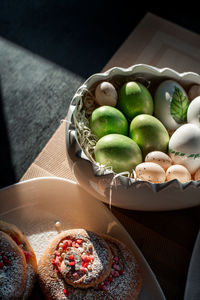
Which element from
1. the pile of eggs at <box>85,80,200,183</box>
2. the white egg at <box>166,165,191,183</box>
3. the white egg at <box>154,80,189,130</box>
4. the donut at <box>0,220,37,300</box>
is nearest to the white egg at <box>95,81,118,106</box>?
the pile of eggs at <box>85,80,200,183</box>

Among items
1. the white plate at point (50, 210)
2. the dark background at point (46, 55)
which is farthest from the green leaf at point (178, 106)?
the dark background at point (46, 55)

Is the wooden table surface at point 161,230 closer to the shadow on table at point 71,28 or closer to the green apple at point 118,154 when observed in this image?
the green apple at point 118,154

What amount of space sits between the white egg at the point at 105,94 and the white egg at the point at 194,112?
0.17 m

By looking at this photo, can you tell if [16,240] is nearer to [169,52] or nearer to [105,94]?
[105,94]

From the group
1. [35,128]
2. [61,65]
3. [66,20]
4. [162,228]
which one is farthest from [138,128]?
[66,20]

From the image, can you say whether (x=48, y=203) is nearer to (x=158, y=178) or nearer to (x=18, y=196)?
(x=18, y=196)

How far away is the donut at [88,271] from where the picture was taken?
1.94 ft

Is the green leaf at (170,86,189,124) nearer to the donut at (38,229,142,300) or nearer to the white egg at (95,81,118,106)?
the white egg at (95,81,118,106)

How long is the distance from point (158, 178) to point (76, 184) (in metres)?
0.19

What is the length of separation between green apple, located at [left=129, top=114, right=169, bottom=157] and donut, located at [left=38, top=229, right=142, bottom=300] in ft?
0.70

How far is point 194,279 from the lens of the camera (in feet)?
2.01

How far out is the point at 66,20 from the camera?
1308 mm

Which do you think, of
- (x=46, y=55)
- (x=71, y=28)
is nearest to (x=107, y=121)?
(x=46, y=55)

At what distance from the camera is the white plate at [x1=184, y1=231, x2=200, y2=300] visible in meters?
0.60
